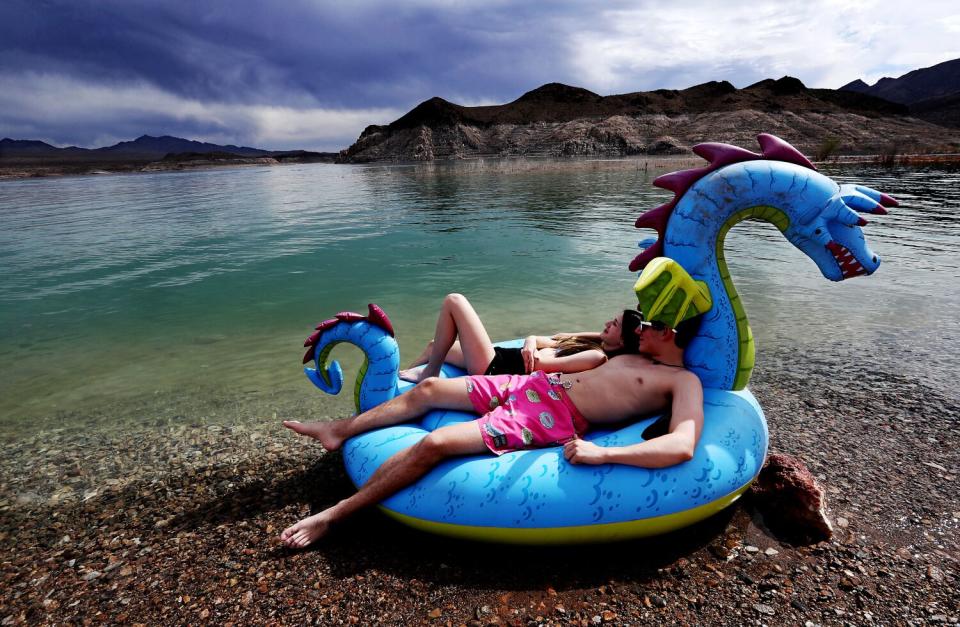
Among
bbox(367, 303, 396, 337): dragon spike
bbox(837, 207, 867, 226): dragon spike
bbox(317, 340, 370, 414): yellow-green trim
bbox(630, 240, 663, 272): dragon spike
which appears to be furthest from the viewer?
bbox(317, 340, 370, 414): yellow-green trim

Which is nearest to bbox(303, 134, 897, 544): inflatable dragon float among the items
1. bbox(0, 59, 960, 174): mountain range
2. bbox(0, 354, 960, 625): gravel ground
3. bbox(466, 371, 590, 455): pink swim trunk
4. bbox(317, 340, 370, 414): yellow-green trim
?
bbox(466, 371, 590, 455): pink swim trunk

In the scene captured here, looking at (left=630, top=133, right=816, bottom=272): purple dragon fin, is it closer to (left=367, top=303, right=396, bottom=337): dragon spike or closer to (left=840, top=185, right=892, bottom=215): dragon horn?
(left=840, top=185, right=892, bottom=215): dragon horn

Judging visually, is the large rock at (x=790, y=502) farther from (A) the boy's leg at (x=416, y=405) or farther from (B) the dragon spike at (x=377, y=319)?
(B) the dragon spike at (x=377, y=319)

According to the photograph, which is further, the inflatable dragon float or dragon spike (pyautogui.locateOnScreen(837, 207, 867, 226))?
dragon spike (pyautogui.locateOnScreen(837, 207, 867, 226))

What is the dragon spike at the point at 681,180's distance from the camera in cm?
336

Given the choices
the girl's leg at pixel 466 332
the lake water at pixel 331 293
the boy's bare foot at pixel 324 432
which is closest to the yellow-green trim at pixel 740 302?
the girl's leg at pixel 466 332

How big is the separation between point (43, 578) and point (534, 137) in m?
117

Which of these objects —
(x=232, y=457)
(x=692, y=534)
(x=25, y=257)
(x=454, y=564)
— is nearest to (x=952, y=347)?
(x=692, y=534)

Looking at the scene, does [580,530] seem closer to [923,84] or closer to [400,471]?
[400,471]

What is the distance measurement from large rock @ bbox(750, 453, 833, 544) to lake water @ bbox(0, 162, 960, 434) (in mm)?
2886

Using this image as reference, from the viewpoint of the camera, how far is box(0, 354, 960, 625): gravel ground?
2.69 meters

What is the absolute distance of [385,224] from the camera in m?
17.8

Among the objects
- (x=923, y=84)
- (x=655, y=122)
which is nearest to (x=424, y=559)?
(x=655, y=122)

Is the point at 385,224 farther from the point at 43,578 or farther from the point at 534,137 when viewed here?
the point at 534,137
